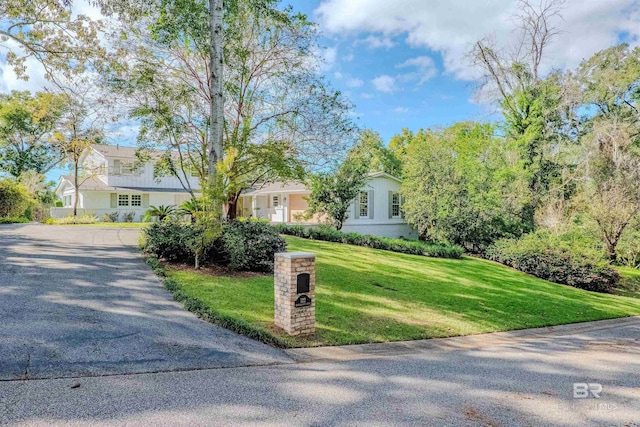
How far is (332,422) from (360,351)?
216 cm

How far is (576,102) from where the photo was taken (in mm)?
21344

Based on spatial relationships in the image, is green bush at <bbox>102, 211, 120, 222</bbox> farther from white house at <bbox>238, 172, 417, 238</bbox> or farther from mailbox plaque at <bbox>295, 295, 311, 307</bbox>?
mailbox plaque at <bbox>295, 295, 311, 307</bbox>

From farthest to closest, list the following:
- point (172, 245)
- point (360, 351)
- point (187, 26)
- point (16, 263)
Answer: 1. point (187, 26)
2. point (172, 245)
3. point (16, 263)
4. point (360, 351)

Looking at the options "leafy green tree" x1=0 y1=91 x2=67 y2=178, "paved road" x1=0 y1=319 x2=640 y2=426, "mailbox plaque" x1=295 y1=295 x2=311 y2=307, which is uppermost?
"leafy green tree" x1=0 y1=91 x2=67 y2=178

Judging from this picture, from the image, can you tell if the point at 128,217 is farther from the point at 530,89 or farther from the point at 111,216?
the point at 530,89

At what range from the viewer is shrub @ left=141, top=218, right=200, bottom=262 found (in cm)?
889

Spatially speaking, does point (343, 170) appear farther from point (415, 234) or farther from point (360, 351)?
point (360, 351)

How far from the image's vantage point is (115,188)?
25672mm

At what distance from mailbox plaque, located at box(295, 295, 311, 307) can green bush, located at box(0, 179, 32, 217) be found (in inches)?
972

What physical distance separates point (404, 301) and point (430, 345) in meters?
2.49

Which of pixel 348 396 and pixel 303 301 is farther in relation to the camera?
pixel 303 301

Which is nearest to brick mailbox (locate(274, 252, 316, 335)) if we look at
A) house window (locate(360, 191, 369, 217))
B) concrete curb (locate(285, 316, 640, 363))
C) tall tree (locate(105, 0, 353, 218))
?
concrete curb (locate(285, 316, 640, 363))

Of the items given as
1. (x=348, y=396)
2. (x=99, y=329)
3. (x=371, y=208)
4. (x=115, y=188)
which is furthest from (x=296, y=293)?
(x=115, y=188)

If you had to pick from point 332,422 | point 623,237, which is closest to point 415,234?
point 623,237
